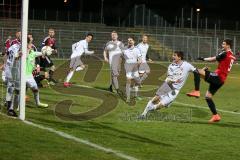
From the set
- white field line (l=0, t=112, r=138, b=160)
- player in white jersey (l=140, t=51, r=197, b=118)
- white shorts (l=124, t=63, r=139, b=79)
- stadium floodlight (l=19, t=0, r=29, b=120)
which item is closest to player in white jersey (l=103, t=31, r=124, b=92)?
white shorts (l=124, t=63, r=139, b=79)

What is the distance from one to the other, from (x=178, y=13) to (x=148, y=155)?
190 feet

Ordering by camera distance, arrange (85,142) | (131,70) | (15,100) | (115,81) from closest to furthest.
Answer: (85,142), (15,100), (131,70), (115,81)

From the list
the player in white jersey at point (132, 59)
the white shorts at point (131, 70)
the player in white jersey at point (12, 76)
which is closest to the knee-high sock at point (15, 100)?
the player in white jersey at point (12, 76)

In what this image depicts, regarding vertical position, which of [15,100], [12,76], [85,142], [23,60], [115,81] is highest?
[23,60]

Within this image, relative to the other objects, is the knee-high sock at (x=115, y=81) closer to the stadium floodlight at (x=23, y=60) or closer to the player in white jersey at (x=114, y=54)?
the player in white jersey at (x=114, y=54)

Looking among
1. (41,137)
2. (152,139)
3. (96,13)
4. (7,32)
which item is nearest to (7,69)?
(41,137)

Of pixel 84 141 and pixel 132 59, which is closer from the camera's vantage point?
pixel 84 141

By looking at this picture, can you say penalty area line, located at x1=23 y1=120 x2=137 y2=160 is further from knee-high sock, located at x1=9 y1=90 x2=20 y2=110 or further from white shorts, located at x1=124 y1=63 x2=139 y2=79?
white shorts, located at x1=124 y1=63 x2=139 y2=79

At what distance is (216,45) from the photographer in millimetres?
55062

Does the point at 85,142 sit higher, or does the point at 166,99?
the point at 166,99

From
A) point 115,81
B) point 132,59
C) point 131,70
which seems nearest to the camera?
point 131,70

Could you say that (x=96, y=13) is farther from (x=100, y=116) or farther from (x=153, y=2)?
(x=100, y=116)

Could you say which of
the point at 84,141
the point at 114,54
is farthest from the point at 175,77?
the point at 114,54

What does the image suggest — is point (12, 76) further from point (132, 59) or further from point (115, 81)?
point (115, 81)
